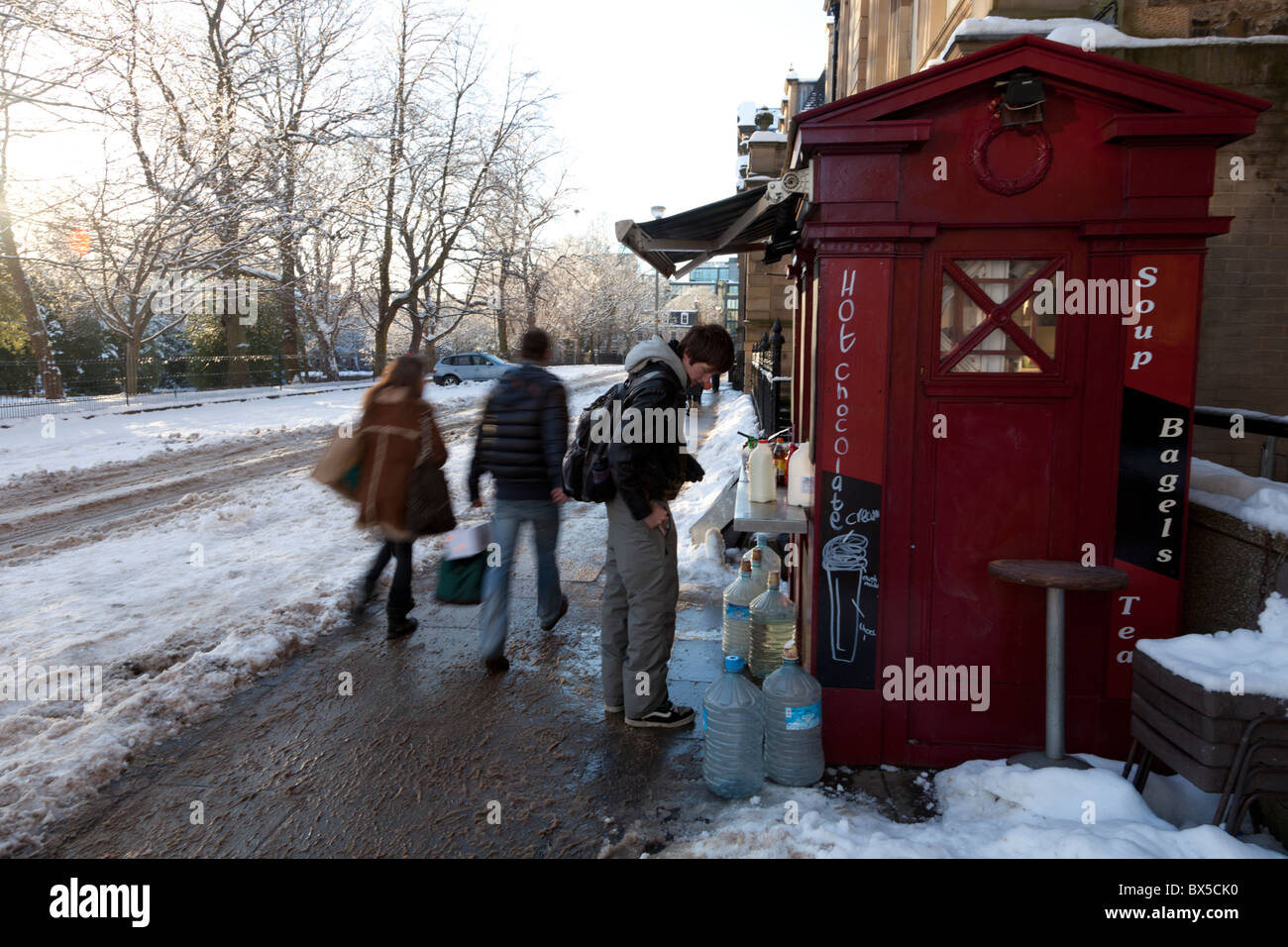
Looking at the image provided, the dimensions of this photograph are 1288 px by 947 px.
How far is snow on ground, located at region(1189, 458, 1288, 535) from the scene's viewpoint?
360 centimetres

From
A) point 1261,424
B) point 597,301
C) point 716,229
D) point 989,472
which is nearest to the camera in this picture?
point 1261,424

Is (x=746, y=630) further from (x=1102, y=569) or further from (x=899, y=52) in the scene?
(x=899, y=52)

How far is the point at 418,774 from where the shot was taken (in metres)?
4.01

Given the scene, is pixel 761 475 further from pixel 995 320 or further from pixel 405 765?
pixel 405 765

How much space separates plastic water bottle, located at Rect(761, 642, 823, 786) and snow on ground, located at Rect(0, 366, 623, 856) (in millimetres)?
3061

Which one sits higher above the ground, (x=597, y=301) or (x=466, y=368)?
(x=597, y=301)

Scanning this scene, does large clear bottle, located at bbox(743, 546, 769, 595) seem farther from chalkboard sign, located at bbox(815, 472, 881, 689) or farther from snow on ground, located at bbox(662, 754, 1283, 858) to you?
snow on ground, located at bbox(662, 754, 1283, 858)

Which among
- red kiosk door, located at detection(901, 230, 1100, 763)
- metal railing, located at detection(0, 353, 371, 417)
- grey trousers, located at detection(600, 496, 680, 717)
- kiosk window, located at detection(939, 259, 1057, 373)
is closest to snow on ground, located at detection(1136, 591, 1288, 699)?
red kiosk door, located at detection(901, 230, 1100, 763)

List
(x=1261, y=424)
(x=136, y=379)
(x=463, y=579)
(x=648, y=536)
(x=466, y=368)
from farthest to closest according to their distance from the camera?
(x=466, y=368)
(x=136, y=379)
(x=463, y=579)
(x=648, y=536)
(x=1261, y=424)

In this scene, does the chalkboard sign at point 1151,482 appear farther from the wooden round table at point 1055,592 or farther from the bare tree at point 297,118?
the bare tree at point 297,118

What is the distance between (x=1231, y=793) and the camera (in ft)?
9.75

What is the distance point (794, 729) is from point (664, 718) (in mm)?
874

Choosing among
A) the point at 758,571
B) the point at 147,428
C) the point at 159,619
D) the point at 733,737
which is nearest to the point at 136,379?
the point at 147,428

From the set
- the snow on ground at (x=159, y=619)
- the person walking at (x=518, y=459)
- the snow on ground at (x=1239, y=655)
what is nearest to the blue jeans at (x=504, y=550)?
the person walking at (x=518, y=459)
